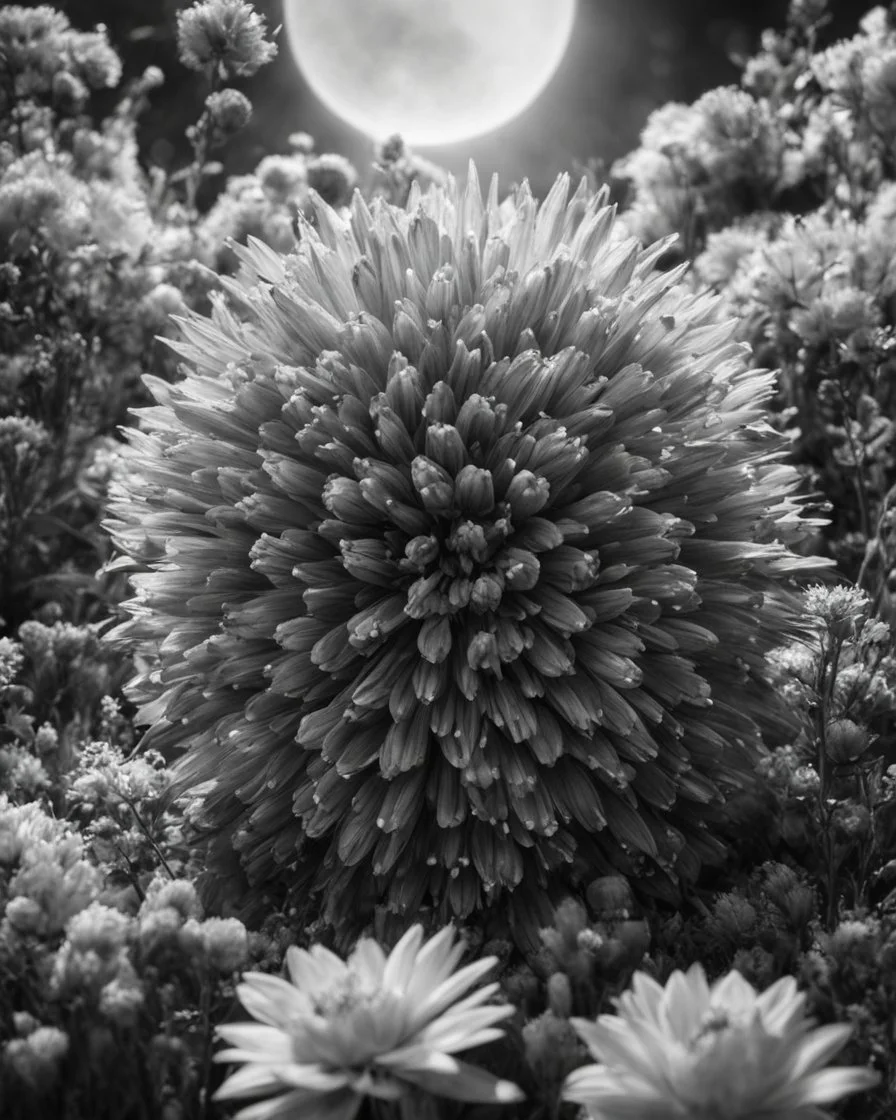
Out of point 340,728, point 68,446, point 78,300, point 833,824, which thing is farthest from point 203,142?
point 833,824

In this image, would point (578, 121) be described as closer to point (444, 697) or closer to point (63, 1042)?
point (444, 697)

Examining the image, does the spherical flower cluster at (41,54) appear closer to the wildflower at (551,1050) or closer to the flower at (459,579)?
the flower at (459,579)

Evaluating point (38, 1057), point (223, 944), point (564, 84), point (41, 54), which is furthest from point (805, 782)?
point (564, 84)

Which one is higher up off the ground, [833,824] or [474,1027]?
[833,824]

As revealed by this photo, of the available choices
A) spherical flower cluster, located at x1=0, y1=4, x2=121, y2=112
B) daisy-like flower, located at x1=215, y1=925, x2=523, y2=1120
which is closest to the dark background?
spherical flower cluster, located at x1=0, y1=4, x2=121, y2=112

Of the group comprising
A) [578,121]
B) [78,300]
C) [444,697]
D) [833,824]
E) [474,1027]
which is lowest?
[474,1027]

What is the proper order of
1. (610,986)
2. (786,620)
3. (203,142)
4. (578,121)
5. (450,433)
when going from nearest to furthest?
1. (610,986)
2. (450,433)
3. (786,620)
4. (203,142)
5. (578,121)

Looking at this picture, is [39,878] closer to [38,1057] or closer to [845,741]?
[38,1057]
